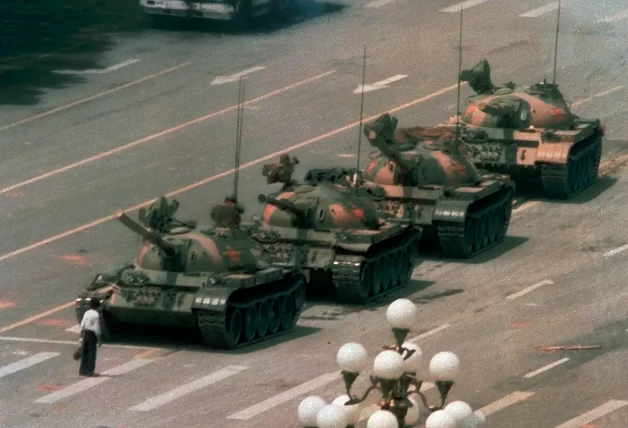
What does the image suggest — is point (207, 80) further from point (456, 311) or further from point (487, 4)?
point (456, 311)

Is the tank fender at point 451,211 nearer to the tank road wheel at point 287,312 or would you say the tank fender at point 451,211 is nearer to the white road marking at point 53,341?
the tank road wheel at point 287,312

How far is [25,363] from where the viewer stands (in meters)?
37.6

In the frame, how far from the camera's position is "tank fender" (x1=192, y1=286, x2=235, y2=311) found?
3741 cm

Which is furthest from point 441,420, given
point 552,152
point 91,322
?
point 552,152

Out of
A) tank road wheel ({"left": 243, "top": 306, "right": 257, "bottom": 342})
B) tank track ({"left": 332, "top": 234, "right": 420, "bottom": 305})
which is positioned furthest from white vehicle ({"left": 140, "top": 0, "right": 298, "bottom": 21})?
tank road wheel ({"left": 243, "top": 306, "right": 257, "bottom": 342})

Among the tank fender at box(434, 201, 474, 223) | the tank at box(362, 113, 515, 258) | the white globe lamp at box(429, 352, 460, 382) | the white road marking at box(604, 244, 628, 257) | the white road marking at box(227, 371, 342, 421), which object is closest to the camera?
the white globe lamp at box(429, 352, 460, 382)

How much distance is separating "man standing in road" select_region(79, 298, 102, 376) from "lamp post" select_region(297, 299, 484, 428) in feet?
43.8

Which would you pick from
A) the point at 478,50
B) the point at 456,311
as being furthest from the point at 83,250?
the point at 478,50

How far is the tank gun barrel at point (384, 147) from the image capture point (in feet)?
150

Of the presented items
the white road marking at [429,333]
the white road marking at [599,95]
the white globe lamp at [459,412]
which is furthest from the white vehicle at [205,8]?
the white globe lamp at [459,412]

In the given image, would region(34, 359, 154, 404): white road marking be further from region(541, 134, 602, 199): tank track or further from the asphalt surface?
region(541, 134, 602, 199): tank track

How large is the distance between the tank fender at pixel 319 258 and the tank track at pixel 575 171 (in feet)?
34.8

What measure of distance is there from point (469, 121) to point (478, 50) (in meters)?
12.7

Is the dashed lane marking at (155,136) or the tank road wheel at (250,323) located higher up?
the tank road wheel at (250,323)
